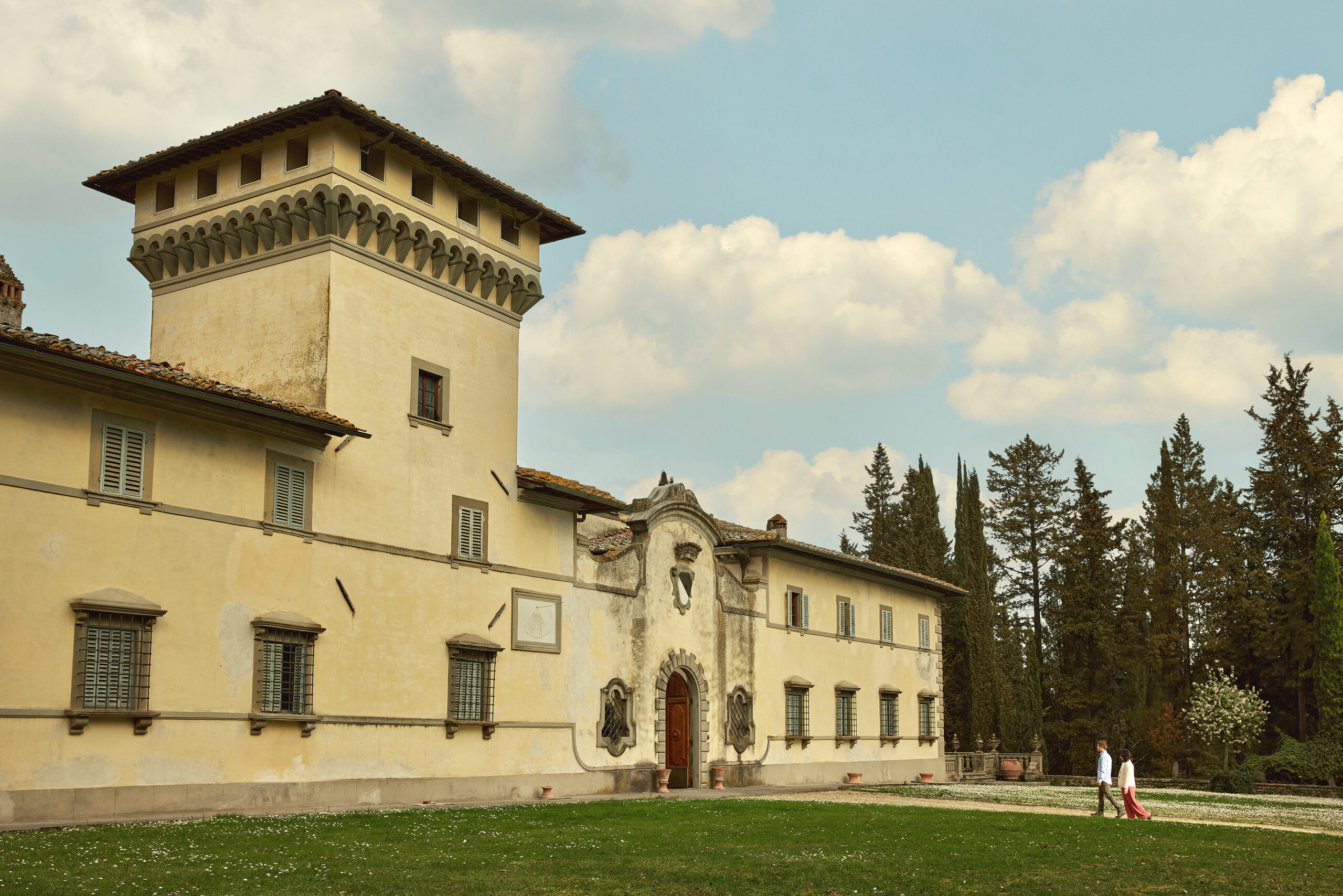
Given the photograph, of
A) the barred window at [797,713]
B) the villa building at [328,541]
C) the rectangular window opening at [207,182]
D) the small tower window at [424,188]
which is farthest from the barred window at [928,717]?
the rectangular window opening at [207,182]

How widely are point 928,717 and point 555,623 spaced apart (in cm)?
2195

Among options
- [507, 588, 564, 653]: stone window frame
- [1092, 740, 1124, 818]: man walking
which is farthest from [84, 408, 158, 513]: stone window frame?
[1092, 740, 1124, 818]: man walking

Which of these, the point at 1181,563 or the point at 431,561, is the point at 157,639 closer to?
the point at 431,561

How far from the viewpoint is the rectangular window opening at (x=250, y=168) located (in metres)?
24.5

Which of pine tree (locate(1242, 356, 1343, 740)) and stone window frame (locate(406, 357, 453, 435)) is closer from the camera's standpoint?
stone window frame (locate(406, 357, 453, 435))

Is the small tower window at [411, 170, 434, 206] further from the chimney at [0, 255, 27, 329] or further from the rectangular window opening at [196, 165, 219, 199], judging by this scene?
the chimney at [0, 255, 27, 329]

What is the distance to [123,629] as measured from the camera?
18.5 m

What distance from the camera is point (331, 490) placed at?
73.9ft

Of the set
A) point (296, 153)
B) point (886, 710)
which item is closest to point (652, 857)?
point (296, 153)

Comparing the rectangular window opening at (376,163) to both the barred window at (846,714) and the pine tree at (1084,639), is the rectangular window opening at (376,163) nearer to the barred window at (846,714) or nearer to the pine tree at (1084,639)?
the barred window at (846,714)

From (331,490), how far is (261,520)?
179cm

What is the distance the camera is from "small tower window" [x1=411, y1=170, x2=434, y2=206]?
2570 cm

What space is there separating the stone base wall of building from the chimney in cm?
1289

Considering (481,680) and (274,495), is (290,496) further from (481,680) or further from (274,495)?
(481,680)
